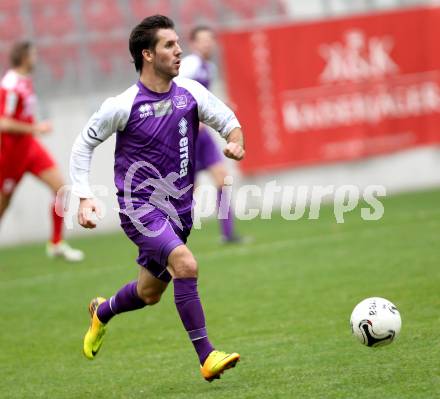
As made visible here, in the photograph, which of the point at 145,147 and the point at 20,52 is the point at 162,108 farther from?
the point at 20,52

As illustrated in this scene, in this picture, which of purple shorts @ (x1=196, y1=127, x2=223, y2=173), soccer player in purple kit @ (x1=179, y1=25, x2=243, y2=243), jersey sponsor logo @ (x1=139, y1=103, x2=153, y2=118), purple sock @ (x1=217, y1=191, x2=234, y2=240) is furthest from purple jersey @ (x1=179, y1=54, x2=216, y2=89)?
jersey sponsor logo @ (x1=139, y1=103, x2=153, y2=118)

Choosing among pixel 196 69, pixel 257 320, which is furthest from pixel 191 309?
pixel 196 69

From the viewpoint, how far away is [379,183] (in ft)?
52.4

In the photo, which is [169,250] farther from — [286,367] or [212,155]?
[212,155]

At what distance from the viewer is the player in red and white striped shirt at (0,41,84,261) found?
1088 centimetres

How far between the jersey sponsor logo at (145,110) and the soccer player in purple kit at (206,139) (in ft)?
16.1

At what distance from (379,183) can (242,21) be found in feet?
11.2

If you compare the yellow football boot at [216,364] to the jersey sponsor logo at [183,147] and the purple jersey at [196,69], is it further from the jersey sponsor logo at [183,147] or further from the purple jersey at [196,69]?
the purple jersey at [196,69]

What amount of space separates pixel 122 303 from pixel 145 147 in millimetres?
1056

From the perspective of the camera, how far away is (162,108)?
580 centimetres

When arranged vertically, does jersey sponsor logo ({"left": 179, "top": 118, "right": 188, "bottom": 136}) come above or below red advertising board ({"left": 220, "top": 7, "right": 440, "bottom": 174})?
below

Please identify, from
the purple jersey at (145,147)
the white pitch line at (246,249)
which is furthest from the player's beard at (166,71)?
the white pitch line at (246,249)

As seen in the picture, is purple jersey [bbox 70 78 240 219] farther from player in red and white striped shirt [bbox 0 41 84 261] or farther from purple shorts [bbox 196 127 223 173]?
purple shorts [bbox 196 127 223 173]

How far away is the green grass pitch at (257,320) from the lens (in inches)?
213
